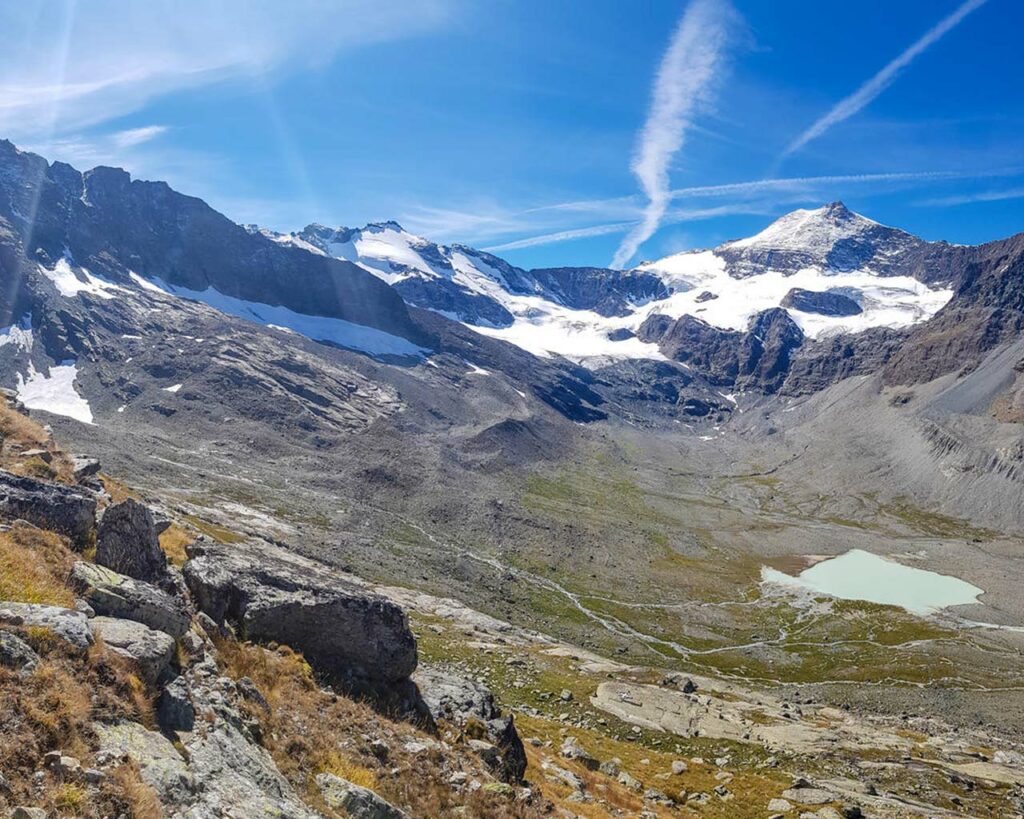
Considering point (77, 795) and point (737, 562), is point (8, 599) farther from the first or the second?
point (737, 562)

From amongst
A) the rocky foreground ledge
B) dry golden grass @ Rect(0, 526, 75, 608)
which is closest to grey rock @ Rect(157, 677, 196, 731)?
the rocky foreground ledge

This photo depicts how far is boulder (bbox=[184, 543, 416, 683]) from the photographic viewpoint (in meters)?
19.9

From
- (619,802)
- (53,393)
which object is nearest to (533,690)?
(619,802)

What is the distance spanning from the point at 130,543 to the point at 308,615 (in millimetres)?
6213

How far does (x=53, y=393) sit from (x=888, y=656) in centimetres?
22396

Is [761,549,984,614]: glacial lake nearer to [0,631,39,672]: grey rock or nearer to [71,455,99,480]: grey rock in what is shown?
[71,455,99,480]: grey rock

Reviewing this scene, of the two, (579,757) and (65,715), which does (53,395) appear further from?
(65,715)

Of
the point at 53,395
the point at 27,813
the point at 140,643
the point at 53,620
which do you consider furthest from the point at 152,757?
the point at 53,395

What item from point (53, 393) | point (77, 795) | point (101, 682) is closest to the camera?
point (77, 795)

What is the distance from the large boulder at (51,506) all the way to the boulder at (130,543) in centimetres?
84

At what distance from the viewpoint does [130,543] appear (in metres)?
17.6

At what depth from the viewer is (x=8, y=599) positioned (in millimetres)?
12445

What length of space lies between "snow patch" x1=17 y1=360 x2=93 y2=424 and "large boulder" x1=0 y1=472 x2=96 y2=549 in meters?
190

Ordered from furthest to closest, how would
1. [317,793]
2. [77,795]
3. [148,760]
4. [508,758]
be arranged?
1. [508,758]
2. [317,793]
3. [148,760]
4. [77,795]
